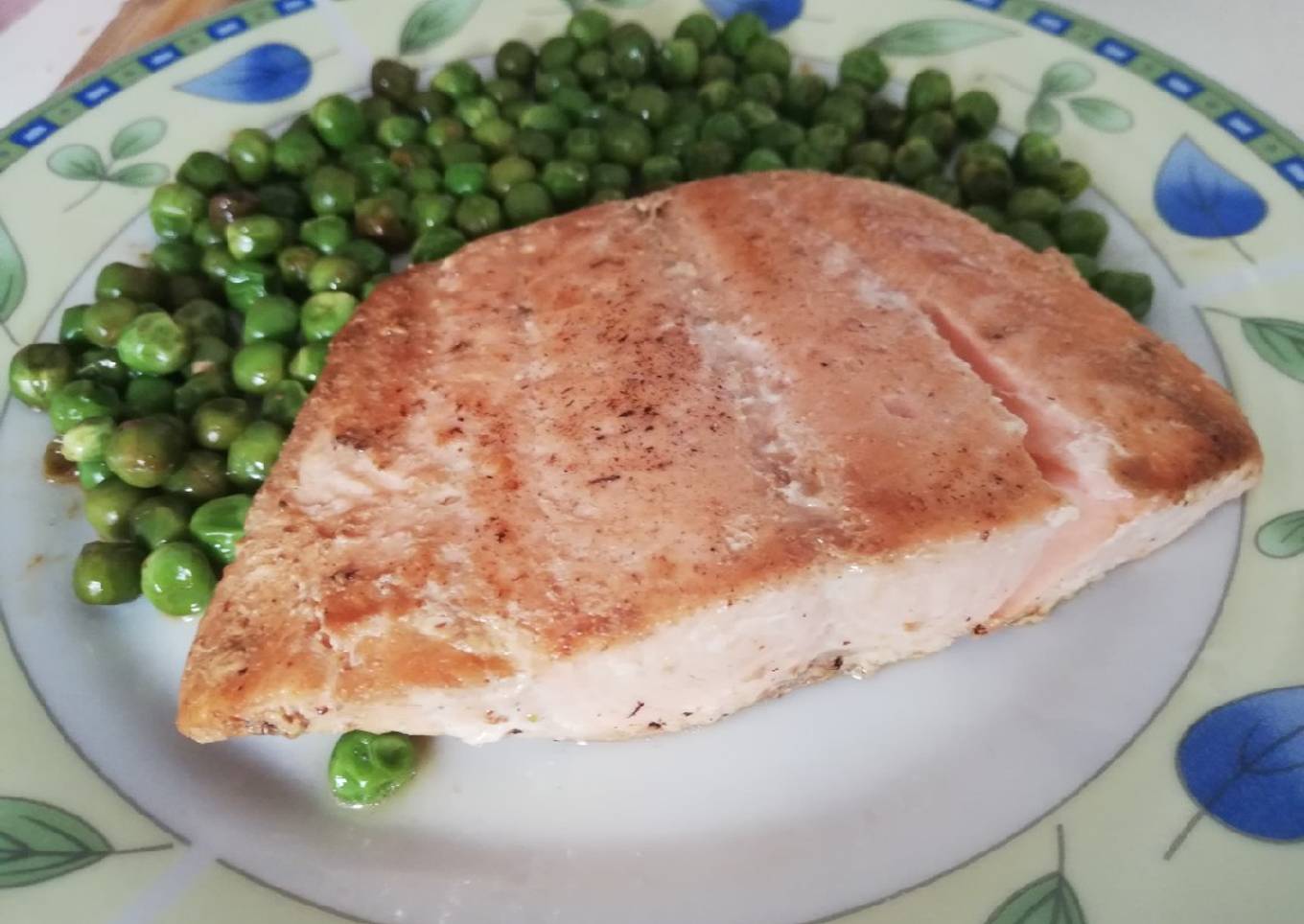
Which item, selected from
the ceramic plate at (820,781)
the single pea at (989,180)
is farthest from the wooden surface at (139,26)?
the single pea at (989,180)

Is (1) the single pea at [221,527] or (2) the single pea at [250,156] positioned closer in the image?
(1) the single pea at [221,527]

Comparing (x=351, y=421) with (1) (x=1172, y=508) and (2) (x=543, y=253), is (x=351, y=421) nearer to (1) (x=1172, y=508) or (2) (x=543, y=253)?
(2) (x=543, y=253)

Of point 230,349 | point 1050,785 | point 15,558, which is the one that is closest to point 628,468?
point 1050,785

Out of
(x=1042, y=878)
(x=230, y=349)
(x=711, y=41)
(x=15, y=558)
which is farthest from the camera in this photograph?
(x=711, y=41)

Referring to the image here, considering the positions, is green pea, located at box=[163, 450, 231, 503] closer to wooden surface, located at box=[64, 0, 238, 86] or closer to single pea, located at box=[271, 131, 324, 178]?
single pea, located at box=[271, 131, 324, 178]

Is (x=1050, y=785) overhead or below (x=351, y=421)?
below

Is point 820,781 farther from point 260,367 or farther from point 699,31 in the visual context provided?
point 699,31

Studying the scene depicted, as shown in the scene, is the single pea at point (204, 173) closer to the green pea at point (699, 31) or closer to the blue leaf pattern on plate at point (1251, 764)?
the green pea at point (699, 31)
